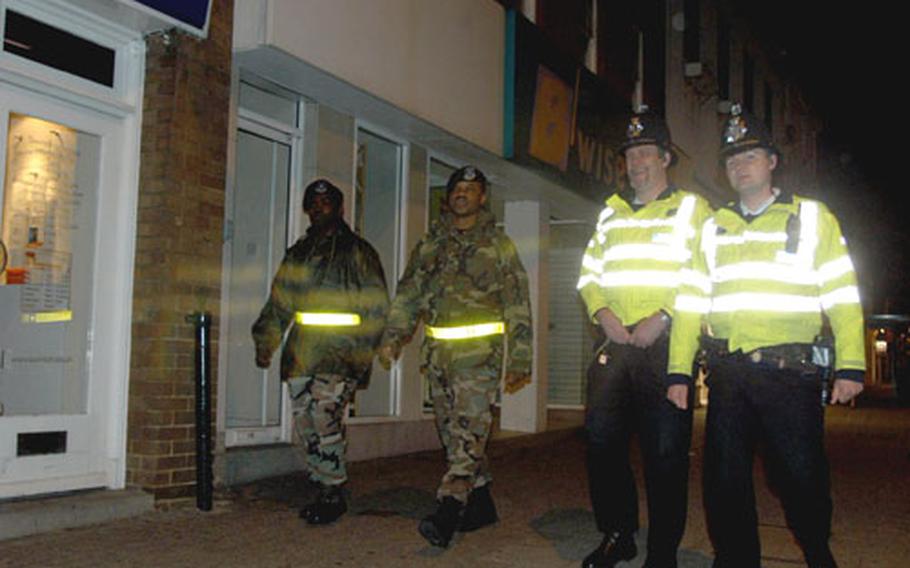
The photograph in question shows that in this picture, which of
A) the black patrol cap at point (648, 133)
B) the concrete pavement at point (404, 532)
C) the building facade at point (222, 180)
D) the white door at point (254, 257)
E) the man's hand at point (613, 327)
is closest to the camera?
the man's hand at point (613, 327)

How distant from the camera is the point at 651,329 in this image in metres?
4.65

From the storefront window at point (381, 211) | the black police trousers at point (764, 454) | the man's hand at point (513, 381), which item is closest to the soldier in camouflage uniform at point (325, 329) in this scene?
the man's hand at point (513, 381)

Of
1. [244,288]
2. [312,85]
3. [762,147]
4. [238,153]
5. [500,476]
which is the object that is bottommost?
[500,476]

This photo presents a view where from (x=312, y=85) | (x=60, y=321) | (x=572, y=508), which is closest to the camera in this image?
(x=60, y=321)

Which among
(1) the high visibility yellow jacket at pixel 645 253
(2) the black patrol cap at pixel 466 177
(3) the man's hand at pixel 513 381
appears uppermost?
(2) the black patrol cap at pixel 466 177

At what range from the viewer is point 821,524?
159 inches

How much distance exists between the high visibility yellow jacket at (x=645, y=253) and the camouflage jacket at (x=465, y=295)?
1.06 metres

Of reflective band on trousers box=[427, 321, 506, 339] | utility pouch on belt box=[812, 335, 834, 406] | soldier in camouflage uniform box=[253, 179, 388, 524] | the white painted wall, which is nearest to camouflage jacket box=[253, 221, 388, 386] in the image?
soldier in camouflage uniform box=[253, 179, 388, 524]

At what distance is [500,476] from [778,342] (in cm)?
467

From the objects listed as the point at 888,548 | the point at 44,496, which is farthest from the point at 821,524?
the point at 44,496

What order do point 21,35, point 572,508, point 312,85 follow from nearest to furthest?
point 21,35, point 572,508, point 312,85

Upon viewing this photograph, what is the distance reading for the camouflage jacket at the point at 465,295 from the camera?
598 cm

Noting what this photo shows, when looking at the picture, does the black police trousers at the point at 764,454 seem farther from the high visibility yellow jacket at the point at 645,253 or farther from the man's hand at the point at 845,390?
the high visibility yellow jacket at the point at 645,253

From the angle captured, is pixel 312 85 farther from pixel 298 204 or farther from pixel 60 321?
pixel 60 321
